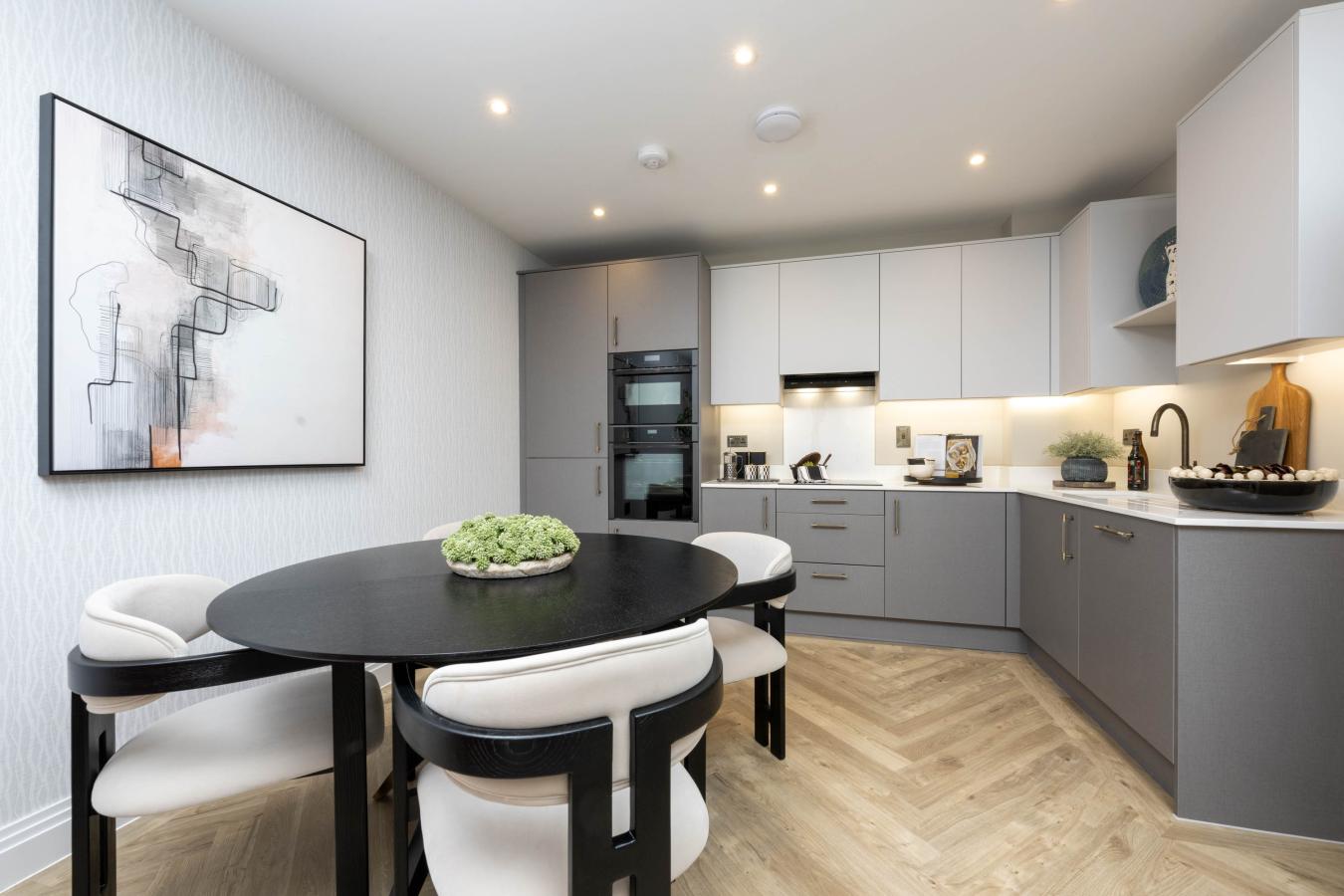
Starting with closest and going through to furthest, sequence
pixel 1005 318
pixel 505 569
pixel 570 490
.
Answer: pixel 505 569 → pixel 1005 318 → pixel 570 490

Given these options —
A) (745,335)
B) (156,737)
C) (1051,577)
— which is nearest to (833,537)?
(1051,577)

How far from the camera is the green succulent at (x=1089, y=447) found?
2955 mm

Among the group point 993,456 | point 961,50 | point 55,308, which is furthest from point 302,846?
point 993,456

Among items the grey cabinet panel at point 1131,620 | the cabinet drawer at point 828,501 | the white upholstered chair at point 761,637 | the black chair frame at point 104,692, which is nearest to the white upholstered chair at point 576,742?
the black chair frame at point 104,692

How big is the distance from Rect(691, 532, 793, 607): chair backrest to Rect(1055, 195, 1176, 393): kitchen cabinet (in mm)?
2088

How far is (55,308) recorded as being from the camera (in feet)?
5.08

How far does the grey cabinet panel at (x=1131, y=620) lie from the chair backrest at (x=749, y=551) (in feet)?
3.88

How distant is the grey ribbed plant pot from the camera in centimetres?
295

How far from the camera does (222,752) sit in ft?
3.86

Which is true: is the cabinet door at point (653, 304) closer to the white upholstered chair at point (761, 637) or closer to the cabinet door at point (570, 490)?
the cabinet door at point (570, 490)

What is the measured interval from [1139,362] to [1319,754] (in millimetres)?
1838

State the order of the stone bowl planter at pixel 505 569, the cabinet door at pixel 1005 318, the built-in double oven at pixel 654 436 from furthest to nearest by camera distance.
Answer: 1. the built-in double oven at pixel 654 436
2. the cabinet door at pixel 1005 318
3. the stone bowl planter at pixel 505 569

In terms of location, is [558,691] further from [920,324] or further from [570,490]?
[920,324]

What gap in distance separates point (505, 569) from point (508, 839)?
653 mm
